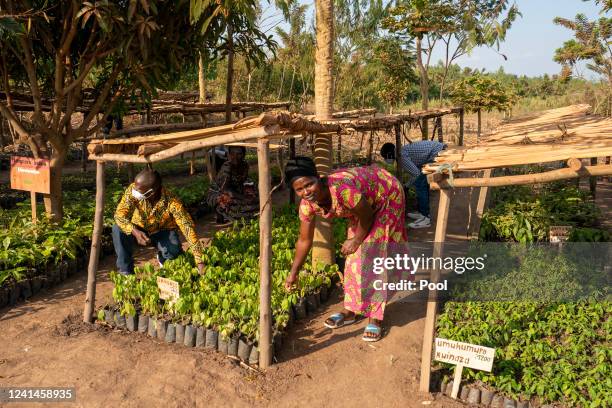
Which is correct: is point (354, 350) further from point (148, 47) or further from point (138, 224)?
point (148, 47)

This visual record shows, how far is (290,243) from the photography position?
19.1ft

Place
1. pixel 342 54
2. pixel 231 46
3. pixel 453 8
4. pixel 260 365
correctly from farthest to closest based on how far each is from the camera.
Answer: pixel 342 54 < pixel 453 8 < pixel 231 46 < pixel 260 365

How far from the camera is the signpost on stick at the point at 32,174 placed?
5.11 metres

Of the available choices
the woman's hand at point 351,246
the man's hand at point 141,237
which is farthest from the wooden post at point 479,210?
the man's hand at point 141,237

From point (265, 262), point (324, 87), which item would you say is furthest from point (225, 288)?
point (324, 87)

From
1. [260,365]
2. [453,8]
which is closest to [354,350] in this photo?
[260,365]

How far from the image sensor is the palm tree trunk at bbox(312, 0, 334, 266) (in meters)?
5.27

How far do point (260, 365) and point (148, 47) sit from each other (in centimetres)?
392

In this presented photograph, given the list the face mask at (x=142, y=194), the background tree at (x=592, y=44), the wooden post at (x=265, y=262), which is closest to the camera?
the wooden post at (x=265, y=262)

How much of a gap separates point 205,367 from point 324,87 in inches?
131

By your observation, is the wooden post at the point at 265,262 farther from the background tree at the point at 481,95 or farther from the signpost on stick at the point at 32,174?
the background tree at the point at 481,95

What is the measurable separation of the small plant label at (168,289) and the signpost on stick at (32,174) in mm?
1991

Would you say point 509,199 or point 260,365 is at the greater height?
point 509,199

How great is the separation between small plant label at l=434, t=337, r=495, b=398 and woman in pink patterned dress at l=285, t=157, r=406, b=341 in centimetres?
91
